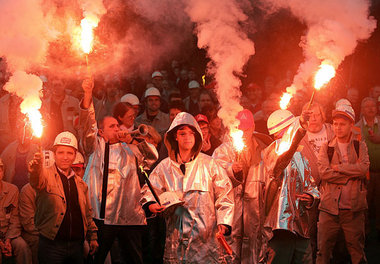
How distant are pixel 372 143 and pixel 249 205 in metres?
3.63

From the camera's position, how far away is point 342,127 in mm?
7316

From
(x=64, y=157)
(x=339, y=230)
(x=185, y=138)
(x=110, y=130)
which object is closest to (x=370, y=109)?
(x=339, y=230)

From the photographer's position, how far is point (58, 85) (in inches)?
348

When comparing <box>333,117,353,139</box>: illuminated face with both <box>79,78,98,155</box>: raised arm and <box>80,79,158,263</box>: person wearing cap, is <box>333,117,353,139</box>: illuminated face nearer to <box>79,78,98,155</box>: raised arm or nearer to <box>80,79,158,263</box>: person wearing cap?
<box>80,79,158,263</box>: person wearing cap

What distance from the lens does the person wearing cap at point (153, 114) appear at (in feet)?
30.0

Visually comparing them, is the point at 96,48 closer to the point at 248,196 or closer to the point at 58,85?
the point at 58,85

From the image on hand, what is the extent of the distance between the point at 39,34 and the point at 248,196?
3.57m

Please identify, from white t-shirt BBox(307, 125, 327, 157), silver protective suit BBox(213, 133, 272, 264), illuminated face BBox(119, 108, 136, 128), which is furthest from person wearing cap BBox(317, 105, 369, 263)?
illuminated face BBox(119, 108, 136, 128)

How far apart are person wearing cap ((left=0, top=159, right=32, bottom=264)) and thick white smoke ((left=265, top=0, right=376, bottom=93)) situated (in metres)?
4.12

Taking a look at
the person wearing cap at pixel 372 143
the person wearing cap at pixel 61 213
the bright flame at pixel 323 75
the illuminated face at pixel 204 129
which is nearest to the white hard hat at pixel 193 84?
the illuminated face at pixel 204 129

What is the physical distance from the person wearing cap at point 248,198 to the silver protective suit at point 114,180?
1.24 metres

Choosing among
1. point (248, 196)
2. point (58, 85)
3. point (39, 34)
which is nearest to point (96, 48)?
point (58, 85)

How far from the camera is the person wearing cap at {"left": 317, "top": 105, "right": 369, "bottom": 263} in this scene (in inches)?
277

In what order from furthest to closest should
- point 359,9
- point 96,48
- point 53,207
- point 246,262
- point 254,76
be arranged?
point 254,76 → point 96,48 → point 246,262 → point 359,9 → point 53,207
